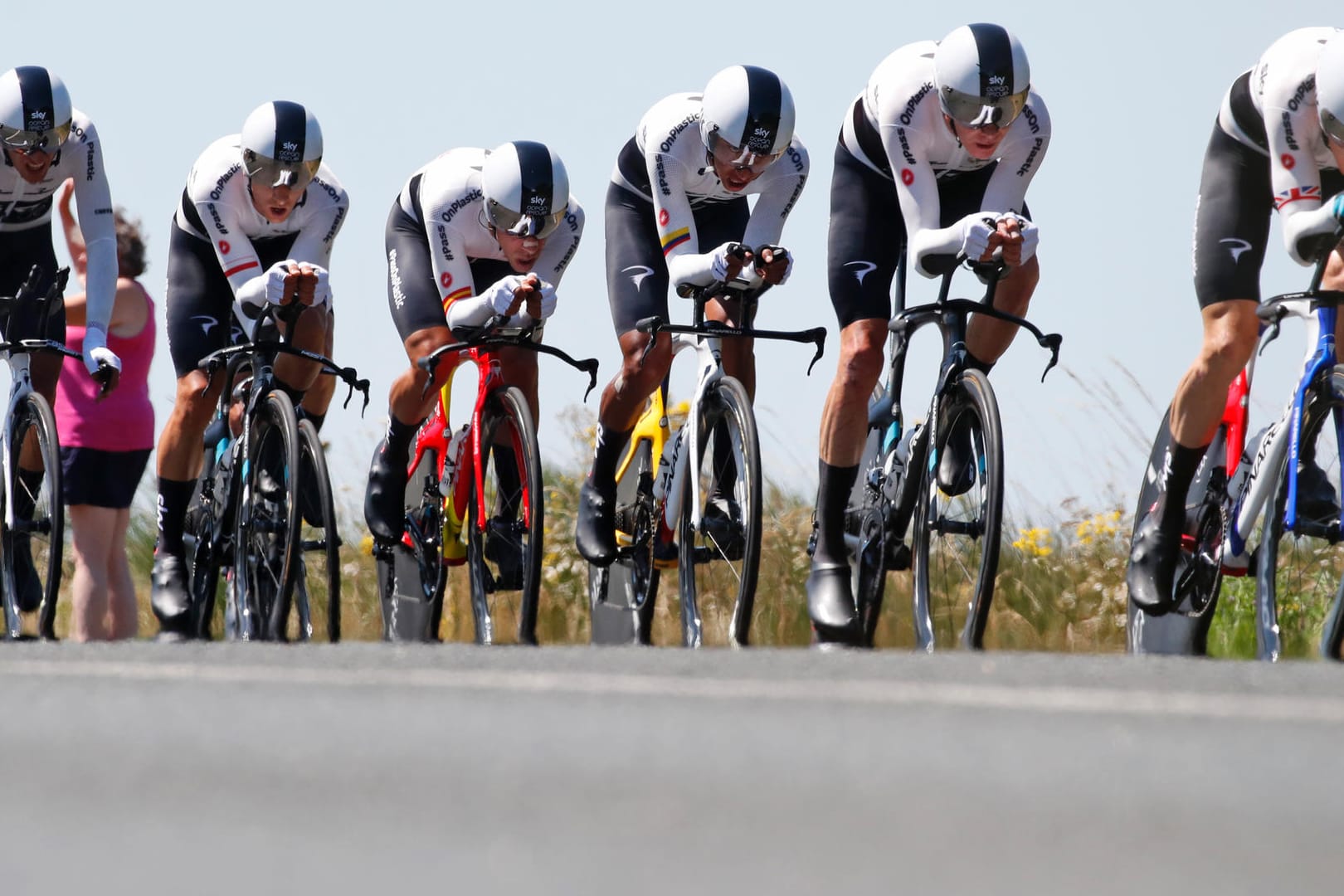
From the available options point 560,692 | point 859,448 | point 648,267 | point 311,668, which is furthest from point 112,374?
point 560,692

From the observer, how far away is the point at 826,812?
3006 mm

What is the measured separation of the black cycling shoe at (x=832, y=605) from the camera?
7109 millimetres

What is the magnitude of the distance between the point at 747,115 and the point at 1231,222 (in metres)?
1.70

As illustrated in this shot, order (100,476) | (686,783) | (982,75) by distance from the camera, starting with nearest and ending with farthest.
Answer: (686,783)
(982,75)
(100,476)

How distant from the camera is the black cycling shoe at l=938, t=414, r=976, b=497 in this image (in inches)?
275

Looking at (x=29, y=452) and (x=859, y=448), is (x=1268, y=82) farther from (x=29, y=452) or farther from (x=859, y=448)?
(x=29, y=452)

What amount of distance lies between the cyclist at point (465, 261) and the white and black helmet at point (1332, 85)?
3069mm

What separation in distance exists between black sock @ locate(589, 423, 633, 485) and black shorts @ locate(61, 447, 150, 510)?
7.60ft

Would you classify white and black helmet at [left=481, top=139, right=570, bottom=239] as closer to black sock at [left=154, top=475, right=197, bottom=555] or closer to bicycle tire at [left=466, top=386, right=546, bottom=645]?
bicycle tire at [left=466, top=386, right=546, bottom=645]

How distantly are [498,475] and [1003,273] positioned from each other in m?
2.23

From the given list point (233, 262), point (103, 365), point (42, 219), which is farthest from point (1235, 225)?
point (42, 219)

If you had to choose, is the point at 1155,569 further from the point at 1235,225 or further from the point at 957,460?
the point at 1235,225

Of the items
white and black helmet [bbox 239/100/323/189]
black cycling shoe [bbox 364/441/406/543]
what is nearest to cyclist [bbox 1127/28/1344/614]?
black cycling shoe [bbox 364/441/406/543]

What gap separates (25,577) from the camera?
8688 millimetres
